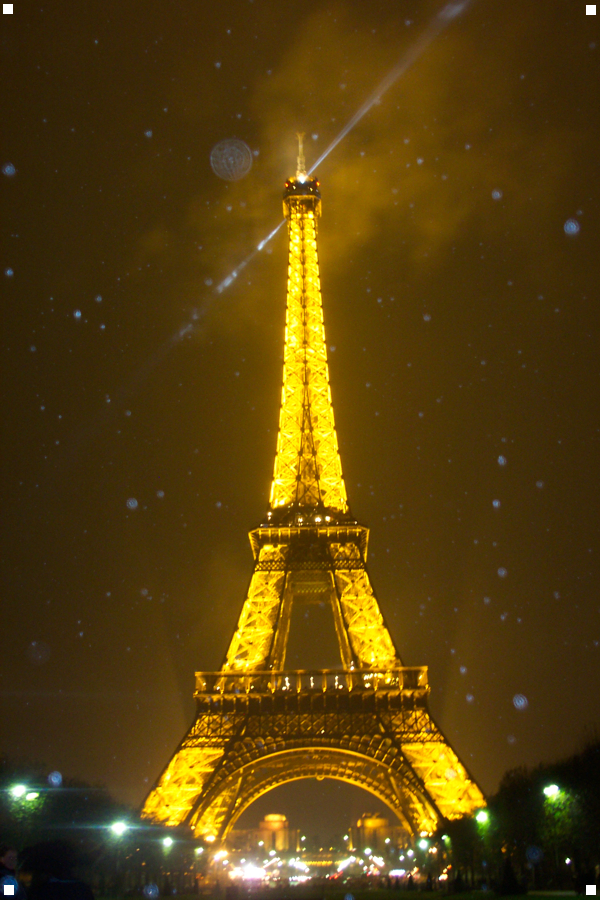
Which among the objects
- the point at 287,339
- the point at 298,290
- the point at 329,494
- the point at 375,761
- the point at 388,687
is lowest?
the point at 375,761

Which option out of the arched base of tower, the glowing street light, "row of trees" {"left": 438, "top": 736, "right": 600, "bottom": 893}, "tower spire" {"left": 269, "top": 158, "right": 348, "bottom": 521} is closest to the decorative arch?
the arched base of tower

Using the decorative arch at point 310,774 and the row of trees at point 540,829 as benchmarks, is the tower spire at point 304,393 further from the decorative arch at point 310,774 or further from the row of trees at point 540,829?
the row of trees at point 540,829

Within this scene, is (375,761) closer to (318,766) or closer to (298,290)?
(318,766)

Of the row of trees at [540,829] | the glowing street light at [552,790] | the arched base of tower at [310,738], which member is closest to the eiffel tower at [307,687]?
the arched base of tower at [310,738]

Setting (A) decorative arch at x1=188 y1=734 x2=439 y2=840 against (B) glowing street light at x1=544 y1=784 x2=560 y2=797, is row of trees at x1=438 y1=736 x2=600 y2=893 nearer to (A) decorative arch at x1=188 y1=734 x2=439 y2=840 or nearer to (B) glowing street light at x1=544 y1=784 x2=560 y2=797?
(B) glowing street light at x1=544 y1=784 x2=560 y2=797

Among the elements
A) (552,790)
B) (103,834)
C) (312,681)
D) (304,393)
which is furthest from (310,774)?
(552,790)

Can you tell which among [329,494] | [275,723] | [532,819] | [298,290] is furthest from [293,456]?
[532,819]
